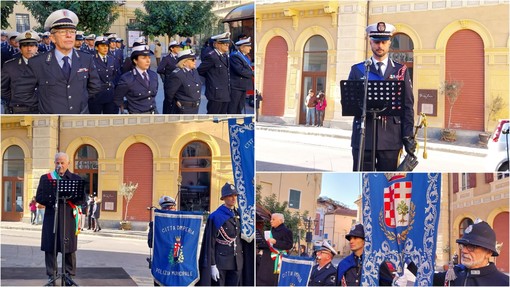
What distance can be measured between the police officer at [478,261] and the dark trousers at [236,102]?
2.32 meters

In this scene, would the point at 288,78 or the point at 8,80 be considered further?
the point at 288,78

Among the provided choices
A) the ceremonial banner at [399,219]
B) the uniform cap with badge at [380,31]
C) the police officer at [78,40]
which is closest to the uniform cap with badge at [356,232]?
the ceremonial banner at [399,219]

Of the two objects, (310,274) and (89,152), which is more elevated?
(89,152)

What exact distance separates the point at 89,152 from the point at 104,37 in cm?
105

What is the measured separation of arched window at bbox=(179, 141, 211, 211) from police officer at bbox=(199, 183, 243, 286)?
0.16m

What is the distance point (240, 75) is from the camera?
8.17 meters

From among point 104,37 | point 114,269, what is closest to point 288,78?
point 104,37

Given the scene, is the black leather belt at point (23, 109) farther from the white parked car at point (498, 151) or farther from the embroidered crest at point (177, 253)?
the white parked car at point (498, 151)

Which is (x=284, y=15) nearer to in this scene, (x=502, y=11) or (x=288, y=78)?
(x=288, y=78)

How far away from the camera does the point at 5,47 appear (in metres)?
7.81

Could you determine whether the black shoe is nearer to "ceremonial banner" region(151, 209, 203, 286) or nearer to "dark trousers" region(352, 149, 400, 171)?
"ceremonial banner" region(151, 209, 203, 286)

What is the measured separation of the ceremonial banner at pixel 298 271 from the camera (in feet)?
26.9

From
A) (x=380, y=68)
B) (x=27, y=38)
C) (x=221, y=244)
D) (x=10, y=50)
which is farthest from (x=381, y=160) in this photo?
(x=10, y=50)

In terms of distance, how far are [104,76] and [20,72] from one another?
729 mm
